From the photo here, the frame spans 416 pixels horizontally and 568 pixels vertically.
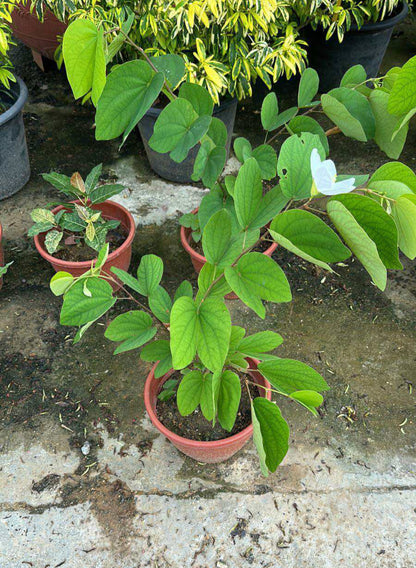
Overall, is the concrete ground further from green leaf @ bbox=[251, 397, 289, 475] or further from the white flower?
the white flower

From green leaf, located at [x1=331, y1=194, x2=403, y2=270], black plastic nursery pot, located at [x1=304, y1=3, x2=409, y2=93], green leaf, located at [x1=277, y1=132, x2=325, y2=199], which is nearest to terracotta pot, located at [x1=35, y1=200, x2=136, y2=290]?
green leaf, located at [x1=277, y1=132, x2=325, y2=199]

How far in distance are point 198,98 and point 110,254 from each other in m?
0.97

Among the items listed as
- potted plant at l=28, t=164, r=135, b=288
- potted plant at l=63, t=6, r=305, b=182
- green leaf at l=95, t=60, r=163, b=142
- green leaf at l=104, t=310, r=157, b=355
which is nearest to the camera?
green leaf at l=95, t=60, r=163, b=142

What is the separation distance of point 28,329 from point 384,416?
1406 millimetres

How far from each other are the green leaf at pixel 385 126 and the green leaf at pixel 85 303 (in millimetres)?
685

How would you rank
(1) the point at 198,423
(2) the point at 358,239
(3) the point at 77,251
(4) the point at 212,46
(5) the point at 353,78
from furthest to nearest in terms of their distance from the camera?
(4) the point at 212,46
(3) the point at 77,251
(1) the point at 198,423
(5) the point at 353,78
(2) the point at 358,239

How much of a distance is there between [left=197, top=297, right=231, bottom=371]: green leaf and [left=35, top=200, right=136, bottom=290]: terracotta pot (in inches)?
42.4

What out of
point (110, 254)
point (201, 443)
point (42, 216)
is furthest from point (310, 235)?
point (42, 216)

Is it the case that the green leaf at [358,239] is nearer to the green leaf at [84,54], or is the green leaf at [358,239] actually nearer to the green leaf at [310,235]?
the green leaf at [310,235]

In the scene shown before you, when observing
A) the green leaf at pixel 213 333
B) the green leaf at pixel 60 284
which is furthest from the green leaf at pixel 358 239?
the green leaf at pixel 60 284

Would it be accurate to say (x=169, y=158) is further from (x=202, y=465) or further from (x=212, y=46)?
(x=202, y=465)

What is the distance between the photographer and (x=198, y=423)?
1.56m

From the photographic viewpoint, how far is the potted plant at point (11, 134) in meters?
2.30

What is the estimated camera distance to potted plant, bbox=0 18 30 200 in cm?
230
